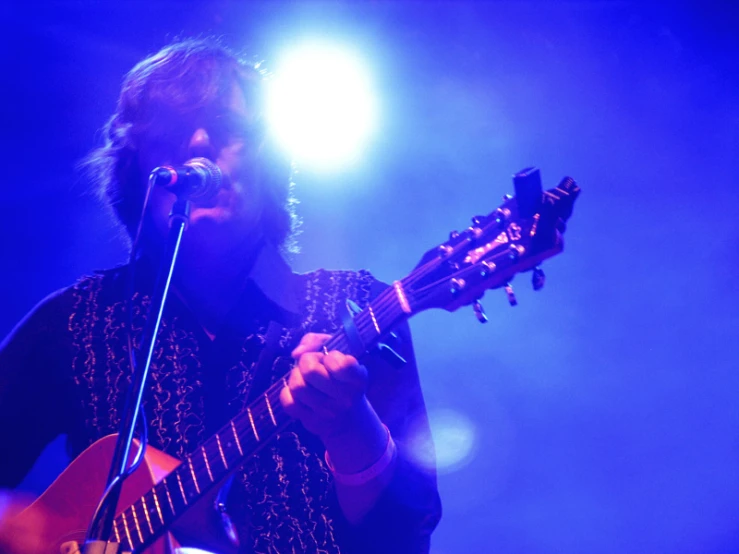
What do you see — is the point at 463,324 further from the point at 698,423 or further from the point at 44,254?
the point at 44,254

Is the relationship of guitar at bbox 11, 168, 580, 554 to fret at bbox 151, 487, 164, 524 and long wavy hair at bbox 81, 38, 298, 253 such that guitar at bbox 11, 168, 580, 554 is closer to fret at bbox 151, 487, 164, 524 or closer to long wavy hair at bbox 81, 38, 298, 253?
fret at bbox 151, 487, 164, 524

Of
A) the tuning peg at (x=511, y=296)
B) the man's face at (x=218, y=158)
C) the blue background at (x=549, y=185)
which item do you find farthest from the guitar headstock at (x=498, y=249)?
the blue background at (x=549, y=185)

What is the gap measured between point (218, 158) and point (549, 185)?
2.44 meters

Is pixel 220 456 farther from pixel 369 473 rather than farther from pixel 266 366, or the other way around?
pixel 369 473

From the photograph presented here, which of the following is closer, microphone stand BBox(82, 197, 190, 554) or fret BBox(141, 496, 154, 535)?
microphone stand BBox(82, 197, 190, 554)

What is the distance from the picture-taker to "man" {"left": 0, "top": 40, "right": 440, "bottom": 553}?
5.16 ft

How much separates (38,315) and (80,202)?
1.83 m

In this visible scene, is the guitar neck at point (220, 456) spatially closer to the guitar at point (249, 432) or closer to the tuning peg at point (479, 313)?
the guitar at point (249, 432)

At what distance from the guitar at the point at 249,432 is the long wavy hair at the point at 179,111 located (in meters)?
1.04

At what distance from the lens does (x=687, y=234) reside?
3922 mm

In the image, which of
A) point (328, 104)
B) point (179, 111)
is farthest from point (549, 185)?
point (179, 111)

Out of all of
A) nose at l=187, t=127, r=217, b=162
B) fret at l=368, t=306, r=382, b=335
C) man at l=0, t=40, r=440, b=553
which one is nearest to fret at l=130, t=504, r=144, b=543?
man at l=0, t=40, r=440, b=553

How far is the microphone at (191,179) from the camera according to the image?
1457 millimetres

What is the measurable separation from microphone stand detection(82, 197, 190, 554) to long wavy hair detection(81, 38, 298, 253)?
984mm
